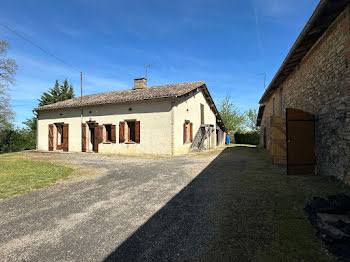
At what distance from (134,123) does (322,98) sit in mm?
10565

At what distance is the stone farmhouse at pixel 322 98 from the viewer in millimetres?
4289

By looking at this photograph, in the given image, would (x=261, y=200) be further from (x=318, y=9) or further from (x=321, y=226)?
(x=318, y=9)

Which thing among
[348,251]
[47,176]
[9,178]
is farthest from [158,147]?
[348,251]

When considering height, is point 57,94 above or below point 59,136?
above

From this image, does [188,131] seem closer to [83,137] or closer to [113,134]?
[113,134]

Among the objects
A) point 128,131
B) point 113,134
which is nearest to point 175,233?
point 128,131

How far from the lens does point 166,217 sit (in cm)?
312

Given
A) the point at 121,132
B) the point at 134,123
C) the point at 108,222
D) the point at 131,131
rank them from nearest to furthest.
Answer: the point at 108,222, the point at 134,123, the point at 121,132, the point at 131,131

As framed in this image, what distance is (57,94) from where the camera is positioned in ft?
110

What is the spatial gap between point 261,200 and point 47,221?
3.86m

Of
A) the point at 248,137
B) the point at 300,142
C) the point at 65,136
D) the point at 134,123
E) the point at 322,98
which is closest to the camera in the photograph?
the point at 322,98

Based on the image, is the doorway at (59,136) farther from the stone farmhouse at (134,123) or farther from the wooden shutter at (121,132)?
the wooden shutter at (121,132)

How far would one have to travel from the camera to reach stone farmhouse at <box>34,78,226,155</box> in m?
12.2

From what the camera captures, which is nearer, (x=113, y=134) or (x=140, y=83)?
(x=113, y=134)
